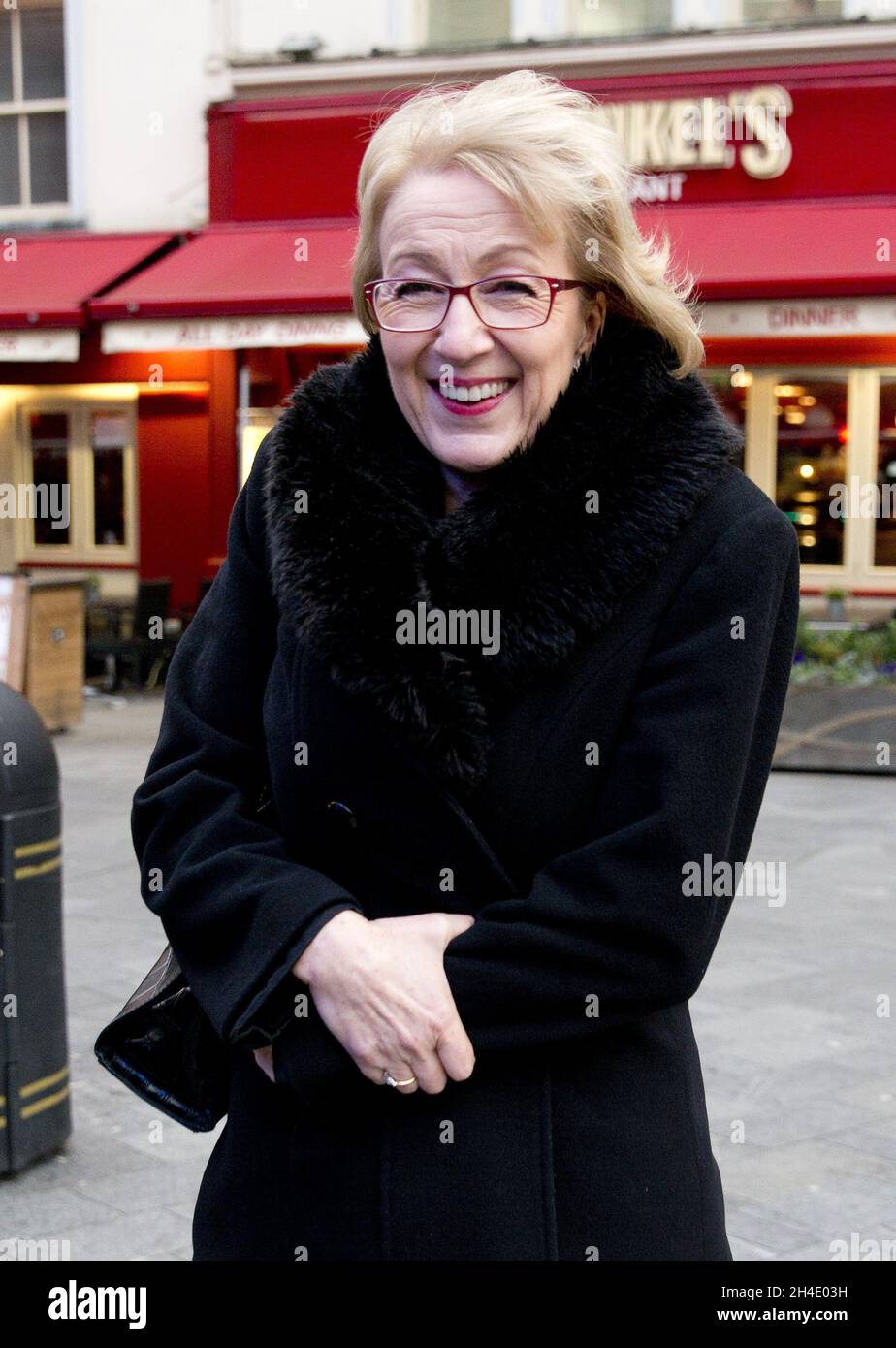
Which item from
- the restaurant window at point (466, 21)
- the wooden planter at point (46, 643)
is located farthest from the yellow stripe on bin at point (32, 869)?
the restaurant window at point (466, 21)

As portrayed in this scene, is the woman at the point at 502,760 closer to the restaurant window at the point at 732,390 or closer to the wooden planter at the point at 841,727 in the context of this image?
the wooden planter at the point at 841,727

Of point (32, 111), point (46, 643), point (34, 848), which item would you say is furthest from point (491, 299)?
point (32, 111)

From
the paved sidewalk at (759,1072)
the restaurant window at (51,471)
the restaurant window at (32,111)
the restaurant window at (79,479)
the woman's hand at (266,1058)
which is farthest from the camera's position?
the restaurant window at (51,471)

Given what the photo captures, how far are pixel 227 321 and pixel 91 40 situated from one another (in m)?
4.17

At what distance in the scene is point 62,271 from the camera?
529 inches

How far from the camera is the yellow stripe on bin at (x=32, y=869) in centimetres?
398

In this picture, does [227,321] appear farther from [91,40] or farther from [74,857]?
[74,857]

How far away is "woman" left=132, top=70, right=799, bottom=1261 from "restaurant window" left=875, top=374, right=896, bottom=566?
→ 38.2 ft

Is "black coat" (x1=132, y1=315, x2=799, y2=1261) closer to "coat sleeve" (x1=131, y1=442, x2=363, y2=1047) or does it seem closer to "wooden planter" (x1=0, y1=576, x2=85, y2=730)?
"coat sleeve" (x1=131, y1=442, x2=363, y2=1047)

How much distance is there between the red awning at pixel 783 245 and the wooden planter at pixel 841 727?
2.87 meters

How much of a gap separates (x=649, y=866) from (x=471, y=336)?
0.61 meters

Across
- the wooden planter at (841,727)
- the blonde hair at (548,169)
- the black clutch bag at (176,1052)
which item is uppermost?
the blonde hair at (548,169)

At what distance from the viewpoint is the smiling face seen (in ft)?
5.72

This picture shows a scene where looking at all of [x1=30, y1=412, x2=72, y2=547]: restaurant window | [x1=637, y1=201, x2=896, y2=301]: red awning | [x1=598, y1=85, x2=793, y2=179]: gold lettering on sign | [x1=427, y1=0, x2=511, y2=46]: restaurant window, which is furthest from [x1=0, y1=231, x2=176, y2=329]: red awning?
[x1=637, y1=201, x2=896, y2=301]: red awning
